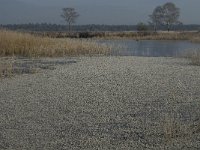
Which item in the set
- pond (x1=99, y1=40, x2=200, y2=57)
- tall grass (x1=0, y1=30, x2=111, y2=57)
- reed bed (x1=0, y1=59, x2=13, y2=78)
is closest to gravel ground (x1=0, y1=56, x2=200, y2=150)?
reed bed (x1=0, y1=59, x2=13, y2=78)

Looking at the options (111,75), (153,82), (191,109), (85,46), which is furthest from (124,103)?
(85,46)

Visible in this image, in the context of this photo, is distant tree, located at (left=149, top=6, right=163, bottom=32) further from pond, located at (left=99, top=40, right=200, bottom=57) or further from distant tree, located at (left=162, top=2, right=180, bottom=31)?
pond, located at (left=99, top=40, right=200, bottom=57)

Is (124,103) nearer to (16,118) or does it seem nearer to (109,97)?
(109,97)

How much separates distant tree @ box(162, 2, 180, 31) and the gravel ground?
6964 centimetres

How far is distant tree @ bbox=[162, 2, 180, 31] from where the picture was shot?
84.0 m

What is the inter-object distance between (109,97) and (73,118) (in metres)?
2.38

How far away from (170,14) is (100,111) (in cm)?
7718

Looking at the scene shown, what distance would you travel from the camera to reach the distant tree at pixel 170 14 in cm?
8400

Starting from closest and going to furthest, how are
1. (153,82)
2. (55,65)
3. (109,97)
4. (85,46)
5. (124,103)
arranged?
(124,103), (109,97), (153,82), (55,65), (85,46)

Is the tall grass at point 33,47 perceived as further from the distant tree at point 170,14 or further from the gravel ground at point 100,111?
the distant tree at point 170,14

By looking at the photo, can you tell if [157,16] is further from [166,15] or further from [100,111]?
[100,111]

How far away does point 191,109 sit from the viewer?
941cm

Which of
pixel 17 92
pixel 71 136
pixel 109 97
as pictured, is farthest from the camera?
pixel 17 92

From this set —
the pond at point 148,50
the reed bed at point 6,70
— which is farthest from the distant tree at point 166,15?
the reed bed at point 6,70
